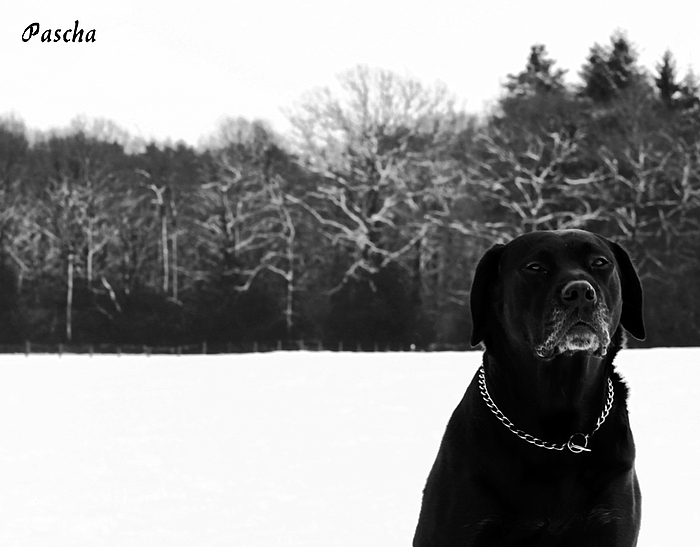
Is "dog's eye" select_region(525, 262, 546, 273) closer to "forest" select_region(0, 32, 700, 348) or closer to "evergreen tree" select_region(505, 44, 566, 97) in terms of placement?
"forest" select_region(0, 32, 700, 348)

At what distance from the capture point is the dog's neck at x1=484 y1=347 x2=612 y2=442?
3.87 metres

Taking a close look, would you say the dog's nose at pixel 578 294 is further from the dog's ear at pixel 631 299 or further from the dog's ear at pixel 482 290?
the dog's ear at pixel 631 299

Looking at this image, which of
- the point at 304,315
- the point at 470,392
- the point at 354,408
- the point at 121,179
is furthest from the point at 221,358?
the point at 470,392

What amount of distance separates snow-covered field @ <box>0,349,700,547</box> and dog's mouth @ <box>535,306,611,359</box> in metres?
3.38

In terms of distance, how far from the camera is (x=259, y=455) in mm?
11070

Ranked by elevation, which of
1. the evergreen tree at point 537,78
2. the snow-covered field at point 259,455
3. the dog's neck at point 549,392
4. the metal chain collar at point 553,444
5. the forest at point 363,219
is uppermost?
the evergreen tree at point 537,78

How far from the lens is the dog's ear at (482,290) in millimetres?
4055

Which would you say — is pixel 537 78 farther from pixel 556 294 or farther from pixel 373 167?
pixel 556 294

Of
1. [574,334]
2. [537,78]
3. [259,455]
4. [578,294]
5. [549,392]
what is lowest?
[259,455]

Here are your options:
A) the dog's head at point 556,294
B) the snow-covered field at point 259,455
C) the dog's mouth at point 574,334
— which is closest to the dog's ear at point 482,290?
the dog's head at point 556,294

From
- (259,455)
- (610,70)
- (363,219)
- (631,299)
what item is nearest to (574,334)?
(631,299)

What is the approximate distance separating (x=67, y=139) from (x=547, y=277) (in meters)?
47.3

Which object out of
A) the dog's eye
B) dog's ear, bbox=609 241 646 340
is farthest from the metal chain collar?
the dog's eye

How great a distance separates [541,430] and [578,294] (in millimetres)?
604
